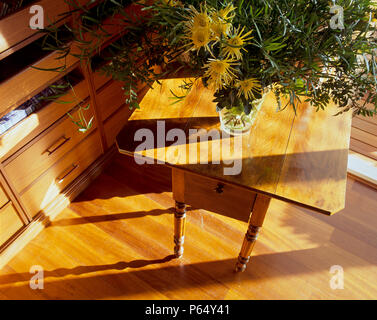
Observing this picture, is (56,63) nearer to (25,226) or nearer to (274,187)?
(25,226)

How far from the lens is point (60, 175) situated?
5.55 ft

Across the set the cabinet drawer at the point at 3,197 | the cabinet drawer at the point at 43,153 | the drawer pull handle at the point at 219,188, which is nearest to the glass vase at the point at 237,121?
the drawer pull handle at the point at 219,188

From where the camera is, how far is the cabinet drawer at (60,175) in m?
1.58

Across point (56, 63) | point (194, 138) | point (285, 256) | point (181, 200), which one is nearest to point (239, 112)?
point (194, 138)

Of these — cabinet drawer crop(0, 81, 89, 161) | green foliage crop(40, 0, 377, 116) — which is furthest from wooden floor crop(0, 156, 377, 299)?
green foliage crop(40, 0, 377, 116)

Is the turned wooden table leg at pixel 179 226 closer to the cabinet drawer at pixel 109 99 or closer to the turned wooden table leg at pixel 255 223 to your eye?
the turned wooden table leg at pixel 255 223

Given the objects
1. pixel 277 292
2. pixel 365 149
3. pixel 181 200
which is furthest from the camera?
pixel 365 149

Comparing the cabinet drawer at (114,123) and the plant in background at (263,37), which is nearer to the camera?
the plant in background at (263,37)

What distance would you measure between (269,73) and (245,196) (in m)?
0.49

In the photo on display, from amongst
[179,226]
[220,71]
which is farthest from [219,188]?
[220,71]

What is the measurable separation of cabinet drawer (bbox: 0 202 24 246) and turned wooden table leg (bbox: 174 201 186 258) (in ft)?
2.42

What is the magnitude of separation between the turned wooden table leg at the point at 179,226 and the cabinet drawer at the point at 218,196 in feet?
0.22

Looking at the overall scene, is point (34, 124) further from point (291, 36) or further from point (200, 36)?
point (291, 36)

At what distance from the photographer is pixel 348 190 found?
1.88 meters
